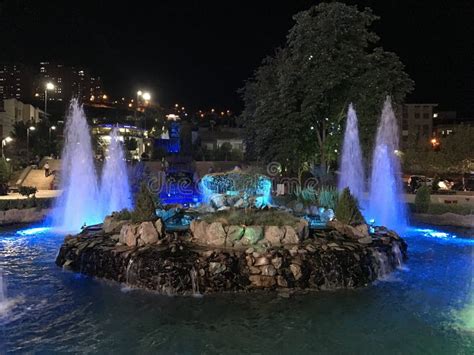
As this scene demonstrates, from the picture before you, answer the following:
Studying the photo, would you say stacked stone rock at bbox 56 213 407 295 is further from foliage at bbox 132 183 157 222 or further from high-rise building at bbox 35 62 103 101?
high-rise building at bbox 35 62 103 101

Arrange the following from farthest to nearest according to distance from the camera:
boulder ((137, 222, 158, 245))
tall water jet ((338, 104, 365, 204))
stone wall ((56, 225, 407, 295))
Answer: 1. tall water jet ((338, 104, 365, 204))
2. boulder ((137, 222, 158, 245))
3. stone wall ((56, 225, 407, 295))

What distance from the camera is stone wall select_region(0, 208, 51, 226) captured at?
80.8 feet

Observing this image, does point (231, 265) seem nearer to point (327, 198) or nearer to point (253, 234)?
point (253, 234)

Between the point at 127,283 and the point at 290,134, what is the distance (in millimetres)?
17866

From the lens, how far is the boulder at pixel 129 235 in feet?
47.1

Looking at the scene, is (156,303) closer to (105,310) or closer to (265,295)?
(105,310)

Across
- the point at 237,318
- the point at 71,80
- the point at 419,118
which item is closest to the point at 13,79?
Answer: the point at 71,80

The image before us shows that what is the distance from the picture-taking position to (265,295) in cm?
1218

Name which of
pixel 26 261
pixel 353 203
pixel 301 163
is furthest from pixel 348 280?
pixel 301 163

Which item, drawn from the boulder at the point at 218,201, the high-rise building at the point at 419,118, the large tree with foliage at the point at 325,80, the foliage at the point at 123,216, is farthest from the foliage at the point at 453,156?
the high-rise building at the point at 419,118

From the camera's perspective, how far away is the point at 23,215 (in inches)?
992

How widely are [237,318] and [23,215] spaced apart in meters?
18.5

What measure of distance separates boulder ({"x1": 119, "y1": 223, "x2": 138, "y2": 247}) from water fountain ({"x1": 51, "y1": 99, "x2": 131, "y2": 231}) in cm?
958

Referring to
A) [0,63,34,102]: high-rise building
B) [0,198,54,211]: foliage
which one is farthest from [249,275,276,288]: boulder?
[0,63,34,102]: high-rise building
